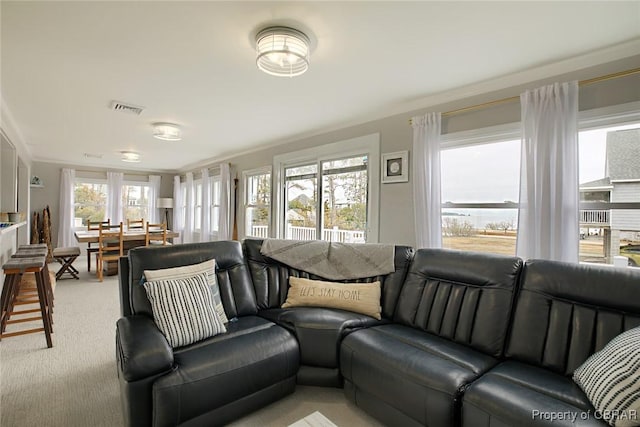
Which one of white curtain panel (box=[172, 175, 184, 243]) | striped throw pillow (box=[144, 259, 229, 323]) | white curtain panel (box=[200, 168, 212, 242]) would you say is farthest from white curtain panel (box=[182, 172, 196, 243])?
striped throw pillow (box=[144, 259, 229, 323])

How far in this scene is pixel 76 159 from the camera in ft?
23.0

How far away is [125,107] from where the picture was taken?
132 inches

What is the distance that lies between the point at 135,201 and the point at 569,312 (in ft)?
30.1

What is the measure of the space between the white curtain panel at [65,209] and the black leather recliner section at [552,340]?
8.79 meters

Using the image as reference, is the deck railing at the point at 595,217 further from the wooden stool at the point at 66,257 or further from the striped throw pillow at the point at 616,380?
the wooden stool at the point at 66,257

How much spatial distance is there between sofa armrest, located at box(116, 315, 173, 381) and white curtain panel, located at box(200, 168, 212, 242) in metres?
5.28

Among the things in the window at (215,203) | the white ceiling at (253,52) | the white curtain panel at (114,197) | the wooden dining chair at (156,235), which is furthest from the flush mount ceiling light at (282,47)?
the white curtain panel at (114,197)

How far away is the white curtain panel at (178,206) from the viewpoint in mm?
8328

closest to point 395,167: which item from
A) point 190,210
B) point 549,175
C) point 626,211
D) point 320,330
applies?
point 549,175

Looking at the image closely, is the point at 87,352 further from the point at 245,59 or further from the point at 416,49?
the point at 416,49

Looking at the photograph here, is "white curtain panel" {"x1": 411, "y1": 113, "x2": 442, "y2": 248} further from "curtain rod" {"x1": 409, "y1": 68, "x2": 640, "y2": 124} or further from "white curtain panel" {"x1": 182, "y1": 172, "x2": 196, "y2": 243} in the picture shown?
"white curtain panel" {"x1": 182, "y1": 172, "x2": 196, "y2": 243}

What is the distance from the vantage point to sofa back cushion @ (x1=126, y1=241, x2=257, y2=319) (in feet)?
6.75

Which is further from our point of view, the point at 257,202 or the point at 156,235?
the point at 156,235

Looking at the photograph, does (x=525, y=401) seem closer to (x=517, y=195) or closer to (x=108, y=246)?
(x=517, y=195)
